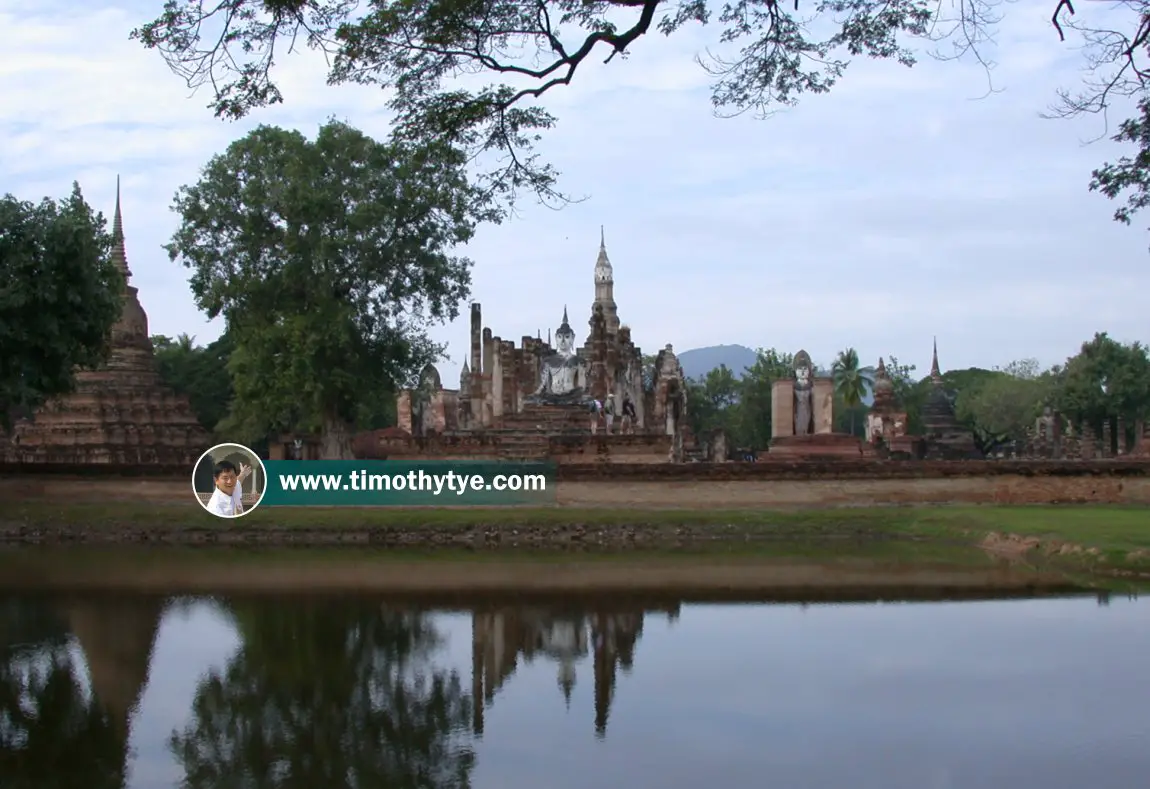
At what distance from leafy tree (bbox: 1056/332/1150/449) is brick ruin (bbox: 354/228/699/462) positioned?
19015mm

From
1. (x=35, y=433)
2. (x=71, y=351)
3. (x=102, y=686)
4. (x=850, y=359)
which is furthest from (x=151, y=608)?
(x=850, y=359)

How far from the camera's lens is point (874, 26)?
10.4 meters

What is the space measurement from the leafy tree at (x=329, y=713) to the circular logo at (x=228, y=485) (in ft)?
36.7

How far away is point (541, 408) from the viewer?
38.7 metres

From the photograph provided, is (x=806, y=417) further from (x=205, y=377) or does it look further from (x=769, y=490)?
(x=205, y=377)

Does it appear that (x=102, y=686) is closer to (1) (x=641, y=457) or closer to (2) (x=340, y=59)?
(2) (x=340, y=59)

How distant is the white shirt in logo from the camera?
2519cm

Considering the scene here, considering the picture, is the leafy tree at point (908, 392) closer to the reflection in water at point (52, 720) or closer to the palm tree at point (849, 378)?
the palm tree at point (849, 378)

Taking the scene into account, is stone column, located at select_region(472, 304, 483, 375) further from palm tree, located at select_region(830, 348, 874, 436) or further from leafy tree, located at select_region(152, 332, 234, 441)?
palm tree, located at select_region(830, 348, 874, 436)

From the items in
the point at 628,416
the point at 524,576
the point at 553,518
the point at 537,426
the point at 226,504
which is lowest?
the point at 524,576

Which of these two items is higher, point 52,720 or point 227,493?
point 227,493

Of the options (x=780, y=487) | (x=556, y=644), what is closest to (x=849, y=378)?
(x=780, y=487)

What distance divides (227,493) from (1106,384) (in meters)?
41.0

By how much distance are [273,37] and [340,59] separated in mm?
542
